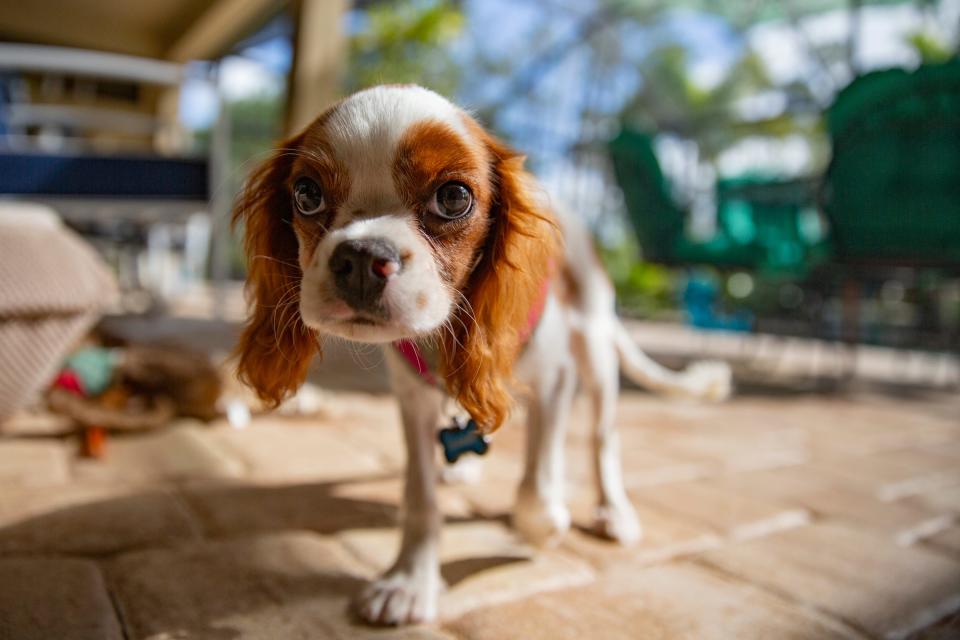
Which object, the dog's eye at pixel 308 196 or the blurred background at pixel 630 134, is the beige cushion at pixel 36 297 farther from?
the dog's eye at pixel 308 196

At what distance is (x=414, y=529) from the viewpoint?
111 centimetres

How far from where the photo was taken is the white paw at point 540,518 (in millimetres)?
1205

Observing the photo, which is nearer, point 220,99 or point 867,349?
point 220,99

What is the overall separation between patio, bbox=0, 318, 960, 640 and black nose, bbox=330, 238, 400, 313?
0.87ft

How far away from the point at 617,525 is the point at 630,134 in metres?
3.81

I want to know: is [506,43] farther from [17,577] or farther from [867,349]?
[17,577]

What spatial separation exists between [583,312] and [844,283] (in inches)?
131

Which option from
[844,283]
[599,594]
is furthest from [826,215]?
[599,594]

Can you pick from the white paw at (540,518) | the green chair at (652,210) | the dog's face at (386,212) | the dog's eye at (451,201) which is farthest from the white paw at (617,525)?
the green chair at (652,210)

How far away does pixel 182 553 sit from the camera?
3.86 feet

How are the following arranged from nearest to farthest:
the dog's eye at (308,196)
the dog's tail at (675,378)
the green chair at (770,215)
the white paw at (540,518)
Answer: the dog's eye at (308,196) → the white paw at (540,518) → the dog's tail at (675,378) → the green chair at (770,215)

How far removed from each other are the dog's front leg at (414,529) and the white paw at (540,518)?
0.18m

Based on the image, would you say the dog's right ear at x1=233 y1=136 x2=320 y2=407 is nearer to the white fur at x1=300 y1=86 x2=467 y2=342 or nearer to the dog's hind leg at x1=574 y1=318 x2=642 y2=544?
the white fur at x1=300 y1=86 x2=467 y2=342

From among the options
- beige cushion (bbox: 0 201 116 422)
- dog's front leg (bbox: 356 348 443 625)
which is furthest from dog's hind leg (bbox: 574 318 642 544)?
beige cushion (bbox: 0 201 116 422)
